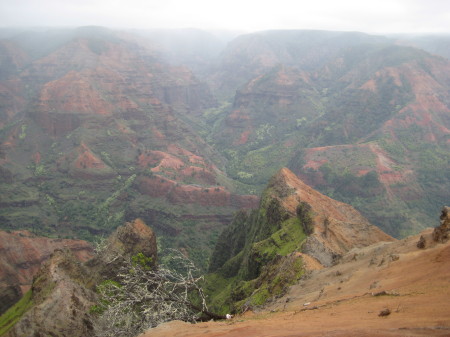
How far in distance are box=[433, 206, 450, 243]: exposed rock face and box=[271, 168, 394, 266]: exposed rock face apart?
34.6 ft

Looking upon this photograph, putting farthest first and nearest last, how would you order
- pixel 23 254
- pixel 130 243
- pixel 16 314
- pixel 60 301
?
pixel 23 254 → pixel 130 243 → pixel 16 314 → pixel 60 301

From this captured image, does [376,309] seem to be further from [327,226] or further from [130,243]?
[130,243]

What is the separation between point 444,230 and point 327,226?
692 inches

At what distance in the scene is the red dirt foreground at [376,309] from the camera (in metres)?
8.24

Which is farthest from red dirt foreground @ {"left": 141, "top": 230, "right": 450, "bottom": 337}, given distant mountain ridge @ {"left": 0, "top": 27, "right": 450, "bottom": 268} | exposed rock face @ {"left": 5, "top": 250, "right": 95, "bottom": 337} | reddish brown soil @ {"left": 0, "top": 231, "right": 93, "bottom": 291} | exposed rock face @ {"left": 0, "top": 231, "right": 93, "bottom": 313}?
distant mountain ridge @ {"left": 0, "top": 27, "right": 450, "bottom": 268}

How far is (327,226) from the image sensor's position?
3362 cm

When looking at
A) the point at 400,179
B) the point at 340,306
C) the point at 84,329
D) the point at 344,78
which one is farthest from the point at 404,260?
the point at 344,78

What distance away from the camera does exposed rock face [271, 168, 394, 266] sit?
27.9 meters

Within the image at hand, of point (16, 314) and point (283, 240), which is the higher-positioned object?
point (283, 240)

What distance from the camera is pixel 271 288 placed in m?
23.5

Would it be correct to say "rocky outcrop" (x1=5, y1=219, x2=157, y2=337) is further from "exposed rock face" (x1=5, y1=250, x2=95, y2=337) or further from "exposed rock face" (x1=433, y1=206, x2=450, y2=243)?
"exposed rock face" (x1=433, y1=206, x2=450, y2=243)

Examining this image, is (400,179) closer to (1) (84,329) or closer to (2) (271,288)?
(2) (271,288)

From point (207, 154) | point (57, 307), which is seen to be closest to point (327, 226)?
point (57, 307)

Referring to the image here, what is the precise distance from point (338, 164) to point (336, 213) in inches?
2217
